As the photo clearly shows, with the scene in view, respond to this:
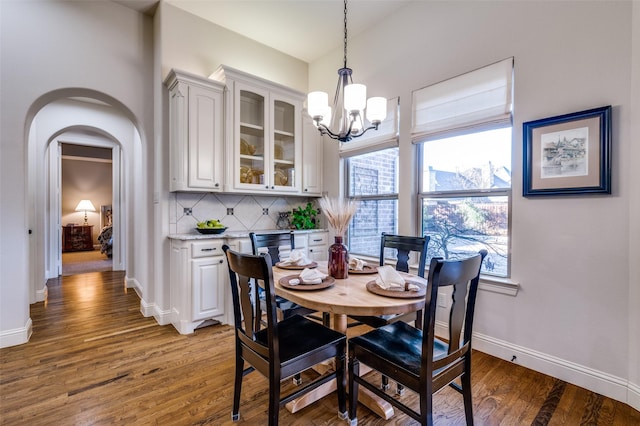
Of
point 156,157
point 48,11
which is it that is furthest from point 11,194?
point 48,11

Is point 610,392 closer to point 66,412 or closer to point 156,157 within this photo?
point 66,412

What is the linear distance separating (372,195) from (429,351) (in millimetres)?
2361

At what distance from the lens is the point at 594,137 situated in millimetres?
1901

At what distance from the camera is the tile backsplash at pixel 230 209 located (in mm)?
3117

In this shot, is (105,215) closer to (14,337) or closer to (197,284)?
(14,337)

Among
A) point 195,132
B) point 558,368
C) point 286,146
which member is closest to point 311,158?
point 286,146

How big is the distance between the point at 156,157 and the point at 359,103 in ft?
7.62

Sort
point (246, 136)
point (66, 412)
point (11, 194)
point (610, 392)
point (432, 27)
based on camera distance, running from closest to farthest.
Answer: point (66, 412), point (610, 392), point (11, 194), point (432, 27), point (246, 136)

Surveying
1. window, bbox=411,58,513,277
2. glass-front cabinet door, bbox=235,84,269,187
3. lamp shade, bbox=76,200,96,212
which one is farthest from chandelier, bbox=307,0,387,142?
lamp shade, bbox=76,200,96,212

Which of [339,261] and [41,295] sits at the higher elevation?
[339,261]

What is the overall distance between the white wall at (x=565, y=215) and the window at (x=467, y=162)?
0.11 meters

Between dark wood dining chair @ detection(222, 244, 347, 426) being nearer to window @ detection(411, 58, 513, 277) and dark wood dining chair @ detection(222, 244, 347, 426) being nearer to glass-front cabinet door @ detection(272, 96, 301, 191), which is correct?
window @ detection(411, 58, 513, 277)

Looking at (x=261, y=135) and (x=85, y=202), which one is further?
(x=85, y=202)

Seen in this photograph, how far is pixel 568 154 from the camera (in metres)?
2.02
